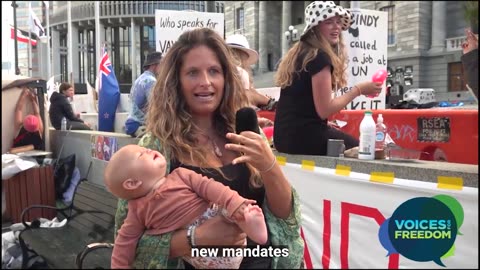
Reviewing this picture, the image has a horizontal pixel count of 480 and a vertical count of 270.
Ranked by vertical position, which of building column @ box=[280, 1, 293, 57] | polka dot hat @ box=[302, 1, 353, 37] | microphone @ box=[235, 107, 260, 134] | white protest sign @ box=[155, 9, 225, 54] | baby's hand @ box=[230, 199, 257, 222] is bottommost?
baby's hand @ box=[230, 199, 257, 222]

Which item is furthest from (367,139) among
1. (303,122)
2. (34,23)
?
(34,23)

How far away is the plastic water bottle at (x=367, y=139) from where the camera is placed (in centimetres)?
290

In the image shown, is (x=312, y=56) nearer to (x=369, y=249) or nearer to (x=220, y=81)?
(x=369, y=249)

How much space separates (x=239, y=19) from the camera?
63438 millimetres

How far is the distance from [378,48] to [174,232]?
5.60 m

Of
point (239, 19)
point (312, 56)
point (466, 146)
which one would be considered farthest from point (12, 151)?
point (239, 19)

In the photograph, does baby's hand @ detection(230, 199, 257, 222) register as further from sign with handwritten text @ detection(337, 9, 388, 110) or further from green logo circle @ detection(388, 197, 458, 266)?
sign with handwritten text @ detection(337, 9, 388, 110)

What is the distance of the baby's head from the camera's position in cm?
126

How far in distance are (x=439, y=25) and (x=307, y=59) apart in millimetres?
41778

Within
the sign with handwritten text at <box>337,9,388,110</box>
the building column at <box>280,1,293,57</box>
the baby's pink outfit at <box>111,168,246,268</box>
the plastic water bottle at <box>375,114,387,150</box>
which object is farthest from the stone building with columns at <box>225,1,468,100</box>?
the baby's pink outfit at <box>111,168,246,268</box>

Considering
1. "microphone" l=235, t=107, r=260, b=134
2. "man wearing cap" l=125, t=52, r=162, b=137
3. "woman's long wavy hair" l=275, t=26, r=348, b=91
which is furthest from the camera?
"man wearing cap" l=125, t=52, r=162, b=137

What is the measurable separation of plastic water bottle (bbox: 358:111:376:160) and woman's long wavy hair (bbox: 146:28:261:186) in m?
1.33

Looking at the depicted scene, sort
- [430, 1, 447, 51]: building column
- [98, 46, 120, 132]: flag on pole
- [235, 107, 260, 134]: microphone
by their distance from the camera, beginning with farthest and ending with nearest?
1. [430, 1, 447, 51]: building column
2. [98, 46, 120, 132]: flag on pole
3. [235, 107, 260, 134]: microphone

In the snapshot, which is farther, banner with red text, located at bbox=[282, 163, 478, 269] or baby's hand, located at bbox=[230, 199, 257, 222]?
banner with red text, located at bbox=[282, 163, 478, 269]
